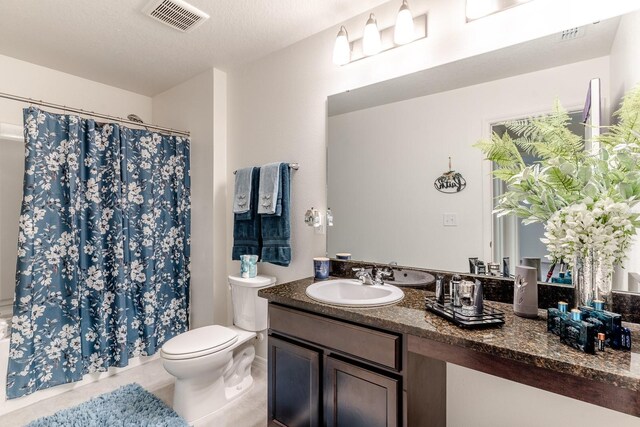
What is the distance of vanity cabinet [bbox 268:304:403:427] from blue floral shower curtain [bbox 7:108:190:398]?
4.84 ft

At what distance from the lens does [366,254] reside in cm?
179

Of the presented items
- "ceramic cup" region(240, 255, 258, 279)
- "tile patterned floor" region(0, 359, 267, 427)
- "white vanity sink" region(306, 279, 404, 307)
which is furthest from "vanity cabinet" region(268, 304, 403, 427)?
"ceramic cup" region(240, 255, 258, 279)

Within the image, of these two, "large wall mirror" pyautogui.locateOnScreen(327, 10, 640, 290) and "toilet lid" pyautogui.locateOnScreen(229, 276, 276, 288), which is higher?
"large wall mirror" pyautogui.locateOnScreen(327, 10, 640, 290)

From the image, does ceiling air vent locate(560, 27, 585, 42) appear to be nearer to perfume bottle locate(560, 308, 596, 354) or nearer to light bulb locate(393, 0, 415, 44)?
light bulb locate(393, 0, 415, 44)

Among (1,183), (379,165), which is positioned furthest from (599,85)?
(1,183)

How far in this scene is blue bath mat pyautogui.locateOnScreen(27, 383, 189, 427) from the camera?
175 centimetres

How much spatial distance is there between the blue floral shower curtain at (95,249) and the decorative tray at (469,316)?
2.20 meters

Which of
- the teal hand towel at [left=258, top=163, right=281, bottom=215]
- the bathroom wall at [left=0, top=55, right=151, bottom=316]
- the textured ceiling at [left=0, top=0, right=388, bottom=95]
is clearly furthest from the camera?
the bathroom wall at [left=0, top=55, right=151, bottom=316]

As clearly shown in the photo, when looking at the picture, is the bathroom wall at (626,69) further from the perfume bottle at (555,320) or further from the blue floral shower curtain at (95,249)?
the blue floral shower curtain at (95,249)

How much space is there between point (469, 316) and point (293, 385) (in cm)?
83

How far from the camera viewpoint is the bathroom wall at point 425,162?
4.29 ft

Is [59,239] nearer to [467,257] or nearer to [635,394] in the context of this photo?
[467,257]

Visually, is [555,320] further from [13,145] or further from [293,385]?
[13,145]

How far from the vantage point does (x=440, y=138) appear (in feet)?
5.03
